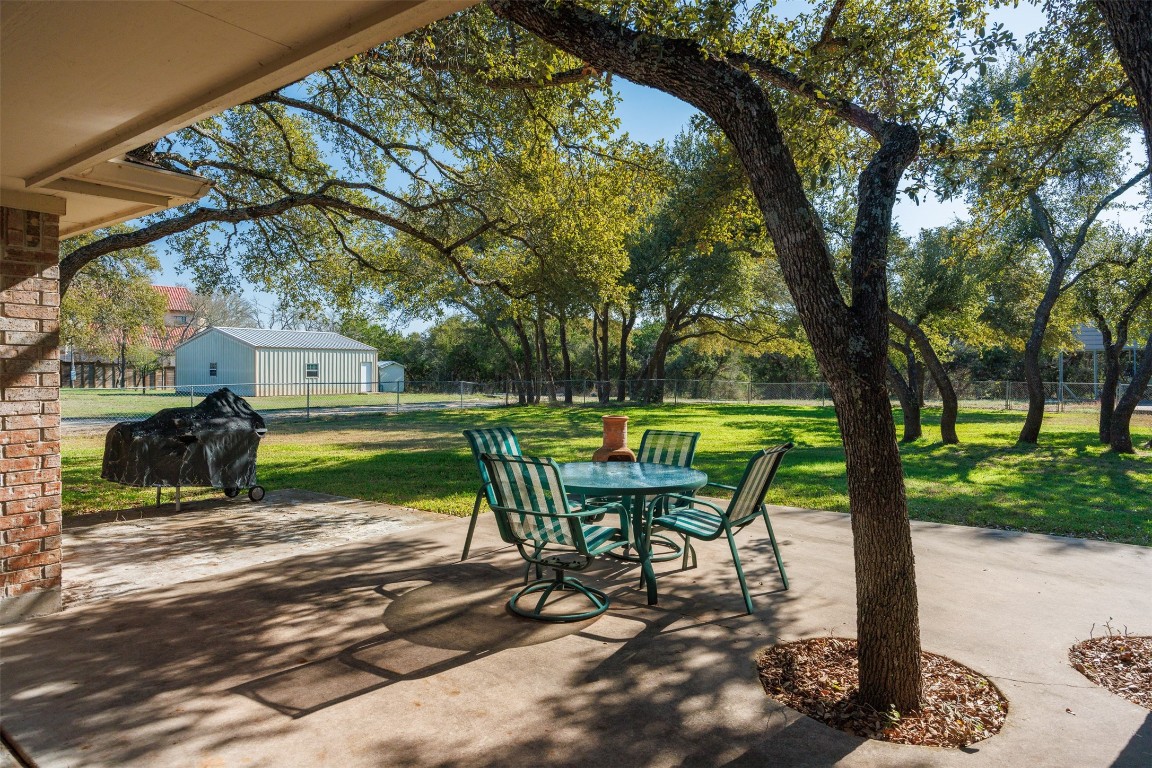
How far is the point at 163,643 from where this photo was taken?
3629 mm

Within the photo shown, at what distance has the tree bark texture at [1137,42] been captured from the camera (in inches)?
96.6

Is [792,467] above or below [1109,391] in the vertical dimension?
below

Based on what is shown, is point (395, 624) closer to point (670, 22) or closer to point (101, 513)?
point (670, 22)

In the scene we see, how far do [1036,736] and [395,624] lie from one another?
10.5 feet

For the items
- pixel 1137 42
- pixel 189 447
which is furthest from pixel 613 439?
pixel 1137 42

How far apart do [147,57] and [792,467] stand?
1064cm

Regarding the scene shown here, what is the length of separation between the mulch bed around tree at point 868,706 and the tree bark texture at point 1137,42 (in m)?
2.37

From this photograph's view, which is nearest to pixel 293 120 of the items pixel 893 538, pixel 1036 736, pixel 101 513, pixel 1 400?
pixel 101 513

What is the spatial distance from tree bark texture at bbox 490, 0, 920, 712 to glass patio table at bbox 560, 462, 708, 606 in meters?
1.60

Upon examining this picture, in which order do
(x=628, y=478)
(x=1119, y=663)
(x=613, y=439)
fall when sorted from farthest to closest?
(x=613, y=439)
(x=628, y=478)
(x=1119, y=663)

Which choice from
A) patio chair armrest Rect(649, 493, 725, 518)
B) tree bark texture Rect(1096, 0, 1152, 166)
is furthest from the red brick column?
tree bark texture Rect(1096, 0, 1152, 166)

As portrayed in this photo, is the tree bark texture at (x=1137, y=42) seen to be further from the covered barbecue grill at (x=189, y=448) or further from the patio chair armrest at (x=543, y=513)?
the covered barbecue grill at (x=189, y=448)

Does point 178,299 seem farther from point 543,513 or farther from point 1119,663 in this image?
point 1119,663

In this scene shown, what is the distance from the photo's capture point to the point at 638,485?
4.51m
